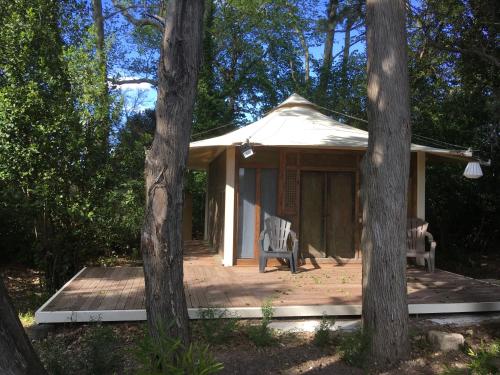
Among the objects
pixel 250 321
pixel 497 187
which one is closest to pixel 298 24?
pixel 497 187

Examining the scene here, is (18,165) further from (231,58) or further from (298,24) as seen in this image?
(298,24)

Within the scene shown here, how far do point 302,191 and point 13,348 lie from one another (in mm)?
7711

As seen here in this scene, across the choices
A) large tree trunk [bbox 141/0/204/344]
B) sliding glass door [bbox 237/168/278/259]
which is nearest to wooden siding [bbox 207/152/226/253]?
sliding glass door [bbox 237/168/278/259]

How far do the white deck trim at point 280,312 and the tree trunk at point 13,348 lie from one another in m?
3.13

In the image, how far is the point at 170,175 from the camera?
3543 mm

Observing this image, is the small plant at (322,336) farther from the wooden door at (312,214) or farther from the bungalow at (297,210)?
the wooden door at (312,214)

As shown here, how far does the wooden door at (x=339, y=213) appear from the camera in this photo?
32.9 feet

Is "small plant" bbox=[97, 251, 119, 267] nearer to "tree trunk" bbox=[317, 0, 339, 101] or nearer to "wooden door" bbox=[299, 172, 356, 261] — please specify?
"wooden door" bbox=[299, 172, 356, 261]

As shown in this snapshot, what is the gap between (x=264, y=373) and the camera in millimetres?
4613

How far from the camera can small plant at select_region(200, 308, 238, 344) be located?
523cm

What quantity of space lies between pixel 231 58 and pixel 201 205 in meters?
7.05

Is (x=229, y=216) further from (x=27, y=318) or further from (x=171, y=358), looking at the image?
(x=171, y=358)

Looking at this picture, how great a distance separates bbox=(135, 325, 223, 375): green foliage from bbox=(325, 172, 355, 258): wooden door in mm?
6803

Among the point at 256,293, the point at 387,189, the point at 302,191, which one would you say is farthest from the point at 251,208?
the point at 387,189
